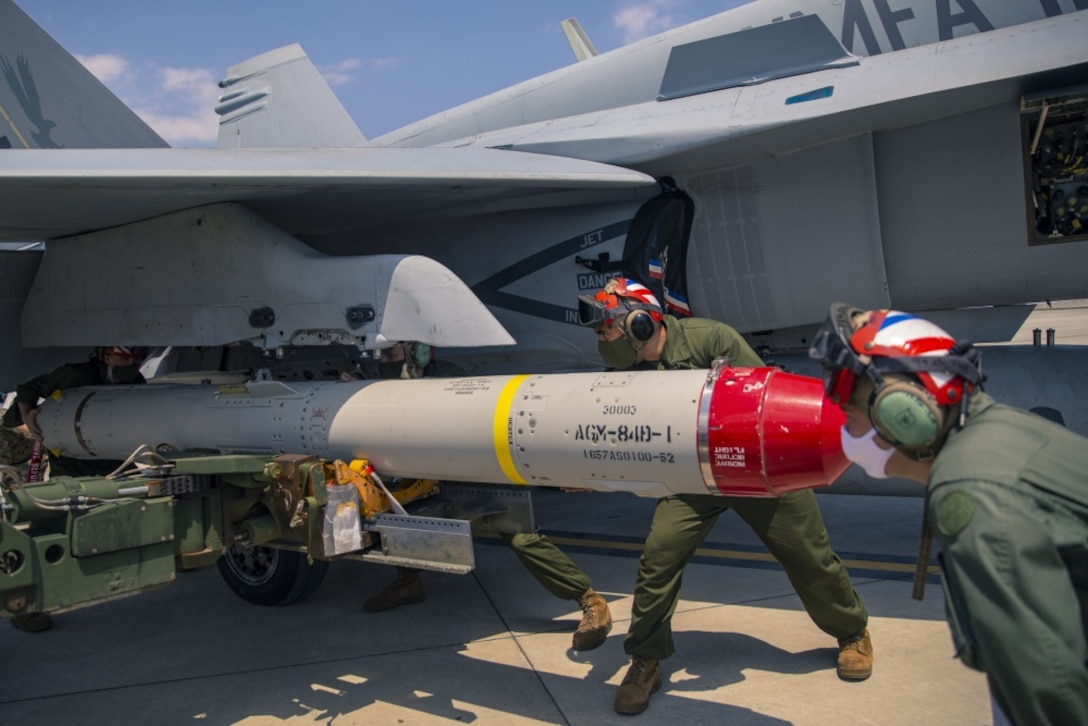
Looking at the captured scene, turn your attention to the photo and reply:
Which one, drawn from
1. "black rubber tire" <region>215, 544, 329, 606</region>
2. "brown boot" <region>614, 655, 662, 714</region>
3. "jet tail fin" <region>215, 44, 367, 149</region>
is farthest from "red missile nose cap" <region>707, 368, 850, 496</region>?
"jet tail fin" <region>215, 44, 367, 149</region>

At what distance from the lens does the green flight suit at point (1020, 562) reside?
153 cm

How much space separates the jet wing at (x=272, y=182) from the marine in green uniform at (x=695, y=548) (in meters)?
1.53

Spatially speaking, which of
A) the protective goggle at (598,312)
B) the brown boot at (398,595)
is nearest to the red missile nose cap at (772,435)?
the protective goggle at (598,312)

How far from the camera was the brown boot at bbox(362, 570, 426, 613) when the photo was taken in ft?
17.6

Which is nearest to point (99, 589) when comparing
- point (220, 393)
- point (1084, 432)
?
point (220, 393)

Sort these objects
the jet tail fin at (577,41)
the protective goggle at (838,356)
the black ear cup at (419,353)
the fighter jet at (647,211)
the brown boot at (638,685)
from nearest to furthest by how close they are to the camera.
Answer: the protective goggle at (838,356) → the brown boot at (638,685) → the fighter jet at (647,211) → the black ear cup at (419,353) → the jet tail fin at (577,41)

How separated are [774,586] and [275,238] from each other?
3637mm

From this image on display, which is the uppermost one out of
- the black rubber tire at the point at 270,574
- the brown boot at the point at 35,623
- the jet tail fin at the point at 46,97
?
the jet tail fin at the point at 46,97

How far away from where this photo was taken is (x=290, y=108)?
9828 millimetres

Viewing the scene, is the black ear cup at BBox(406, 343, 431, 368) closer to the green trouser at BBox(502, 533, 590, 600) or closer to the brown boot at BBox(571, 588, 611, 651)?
the green trouser at BBox(502, 533, 590, 600)

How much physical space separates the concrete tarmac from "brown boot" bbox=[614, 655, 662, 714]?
0.05 meters

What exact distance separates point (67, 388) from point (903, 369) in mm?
5699

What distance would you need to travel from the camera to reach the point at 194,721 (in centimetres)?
404

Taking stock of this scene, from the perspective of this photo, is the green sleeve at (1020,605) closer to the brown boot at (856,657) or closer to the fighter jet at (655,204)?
the brown boot at (856,657)
